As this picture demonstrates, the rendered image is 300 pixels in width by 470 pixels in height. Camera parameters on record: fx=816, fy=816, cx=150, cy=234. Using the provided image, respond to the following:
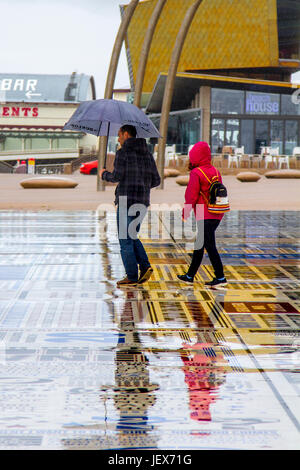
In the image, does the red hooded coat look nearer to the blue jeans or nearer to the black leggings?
the black leggings

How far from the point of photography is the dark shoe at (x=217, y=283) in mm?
8719

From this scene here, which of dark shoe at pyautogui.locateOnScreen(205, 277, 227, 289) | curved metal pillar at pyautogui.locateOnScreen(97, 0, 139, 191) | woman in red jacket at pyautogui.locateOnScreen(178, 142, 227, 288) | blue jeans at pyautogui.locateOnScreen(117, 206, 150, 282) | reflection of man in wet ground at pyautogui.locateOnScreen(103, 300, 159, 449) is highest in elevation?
curved metal pillar at pyautogui.locateOnScreen(97, 0, 139, 191)

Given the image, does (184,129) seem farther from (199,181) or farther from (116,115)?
(199,181)

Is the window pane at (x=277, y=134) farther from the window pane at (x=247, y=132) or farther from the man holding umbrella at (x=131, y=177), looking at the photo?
the man holding umbrella at (x=131, y=177)

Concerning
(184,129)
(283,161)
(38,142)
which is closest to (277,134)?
(283,161)

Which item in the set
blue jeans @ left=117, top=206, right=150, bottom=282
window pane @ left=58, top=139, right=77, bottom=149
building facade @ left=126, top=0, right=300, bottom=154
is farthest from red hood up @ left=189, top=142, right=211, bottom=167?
window pane @ left=58, top=139, right=77, bottom=149

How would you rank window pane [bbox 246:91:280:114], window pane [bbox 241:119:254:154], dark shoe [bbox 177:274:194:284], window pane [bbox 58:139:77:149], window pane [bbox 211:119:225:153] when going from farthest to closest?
window pane [bbox 58:139:77:149] → window pane [bbox 246:91:280:114] → window pane [bbox 241:119:254:154] → window pane [bbox 211:119:225:153] → dark shoe [bbox 177:274:194:284]

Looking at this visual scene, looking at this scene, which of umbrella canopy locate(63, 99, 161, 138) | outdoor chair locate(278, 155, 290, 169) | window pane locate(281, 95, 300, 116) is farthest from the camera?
window pane locate(281, 95, 300, 116)

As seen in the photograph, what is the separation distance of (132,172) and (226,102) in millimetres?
47322

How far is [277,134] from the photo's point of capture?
54125 millimetres

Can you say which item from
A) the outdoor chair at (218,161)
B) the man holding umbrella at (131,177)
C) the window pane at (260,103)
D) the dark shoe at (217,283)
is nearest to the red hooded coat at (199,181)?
the man holding umbrella at (131,177)

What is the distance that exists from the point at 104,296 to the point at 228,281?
5.47ft

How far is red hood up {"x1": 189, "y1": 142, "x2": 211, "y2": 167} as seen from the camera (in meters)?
8.35

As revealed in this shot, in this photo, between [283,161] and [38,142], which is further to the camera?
[38,142]
